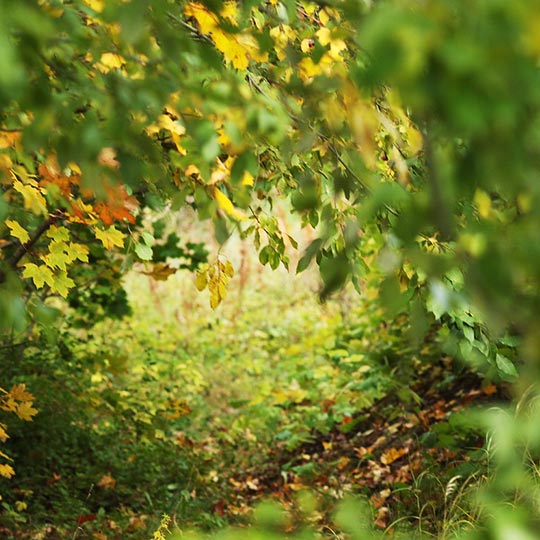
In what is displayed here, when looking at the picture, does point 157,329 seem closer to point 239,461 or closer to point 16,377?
point 239,461

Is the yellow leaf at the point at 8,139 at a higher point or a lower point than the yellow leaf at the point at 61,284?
higher

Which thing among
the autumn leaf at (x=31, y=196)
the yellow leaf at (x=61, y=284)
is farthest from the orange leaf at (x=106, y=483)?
the autumn leaf at (x=31, y=196)

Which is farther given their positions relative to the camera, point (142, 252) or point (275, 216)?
point (275, 216)

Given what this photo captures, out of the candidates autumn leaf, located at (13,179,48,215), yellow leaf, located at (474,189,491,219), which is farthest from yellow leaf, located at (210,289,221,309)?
yellow leaf, located at (474,189,491,219)

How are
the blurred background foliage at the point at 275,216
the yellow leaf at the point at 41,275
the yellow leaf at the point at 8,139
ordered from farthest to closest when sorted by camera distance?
the yellow leaf at the point at 41,275 → the yellow leaf at the point at 8,139 → the blurred background foliage at the point at 275,216

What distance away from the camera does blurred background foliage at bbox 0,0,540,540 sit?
75 centimetres

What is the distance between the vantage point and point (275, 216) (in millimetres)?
2467

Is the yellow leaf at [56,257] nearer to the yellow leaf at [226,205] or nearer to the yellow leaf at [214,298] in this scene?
the yellow leaf at [214,298]

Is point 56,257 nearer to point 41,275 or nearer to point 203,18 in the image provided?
point 41,275

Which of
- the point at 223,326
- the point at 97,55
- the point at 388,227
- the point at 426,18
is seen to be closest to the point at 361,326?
the point at 223,326

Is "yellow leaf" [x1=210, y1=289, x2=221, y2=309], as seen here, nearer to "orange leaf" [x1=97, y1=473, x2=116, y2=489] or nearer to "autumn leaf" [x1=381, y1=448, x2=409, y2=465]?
"autumn leaf" [x1=381, y1=448, x2=409, y2=465]

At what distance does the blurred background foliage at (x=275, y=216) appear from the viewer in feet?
2.47

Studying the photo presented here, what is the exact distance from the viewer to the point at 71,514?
3893 mm

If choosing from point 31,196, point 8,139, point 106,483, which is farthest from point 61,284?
point 106,483
